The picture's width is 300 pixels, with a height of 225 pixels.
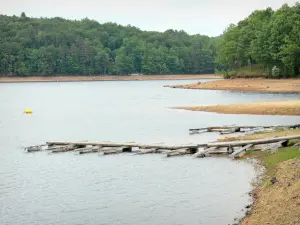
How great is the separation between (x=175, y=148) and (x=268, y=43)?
7646cm

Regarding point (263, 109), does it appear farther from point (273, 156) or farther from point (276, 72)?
point (276, 72)

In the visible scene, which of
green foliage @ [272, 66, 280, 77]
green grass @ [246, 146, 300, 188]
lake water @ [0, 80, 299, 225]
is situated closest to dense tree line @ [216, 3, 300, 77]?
green foliage @ [272, 66, 280, 77]

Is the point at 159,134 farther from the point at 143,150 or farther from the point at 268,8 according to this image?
the point at 268,8

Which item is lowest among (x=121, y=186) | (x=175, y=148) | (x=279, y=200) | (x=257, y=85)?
(x=121, y=186)

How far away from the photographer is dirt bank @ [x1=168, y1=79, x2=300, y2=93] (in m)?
A: 85.2

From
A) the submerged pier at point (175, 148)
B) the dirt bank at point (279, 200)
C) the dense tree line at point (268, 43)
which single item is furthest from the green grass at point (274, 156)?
the dense tree line at point (268, 43)

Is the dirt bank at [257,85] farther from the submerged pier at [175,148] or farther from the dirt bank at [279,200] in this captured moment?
the dirt bank at [279,200]

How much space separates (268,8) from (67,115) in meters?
77.7

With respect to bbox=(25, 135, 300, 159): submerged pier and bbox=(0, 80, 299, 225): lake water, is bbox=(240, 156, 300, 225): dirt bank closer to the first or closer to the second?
bbox=(0, 80, 299, 225): lake water

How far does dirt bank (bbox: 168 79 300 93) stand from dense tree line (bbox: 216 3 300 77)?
15.3 ft

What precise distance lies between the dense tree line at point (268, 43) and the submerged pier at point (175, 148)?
66.7m

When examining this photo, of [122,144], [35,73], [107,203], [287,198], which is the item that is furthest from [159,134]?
[35,73]

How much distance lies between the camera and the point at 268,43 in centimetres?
10538

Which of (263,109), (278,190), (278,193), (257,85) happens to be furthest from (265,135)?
(257,85)
